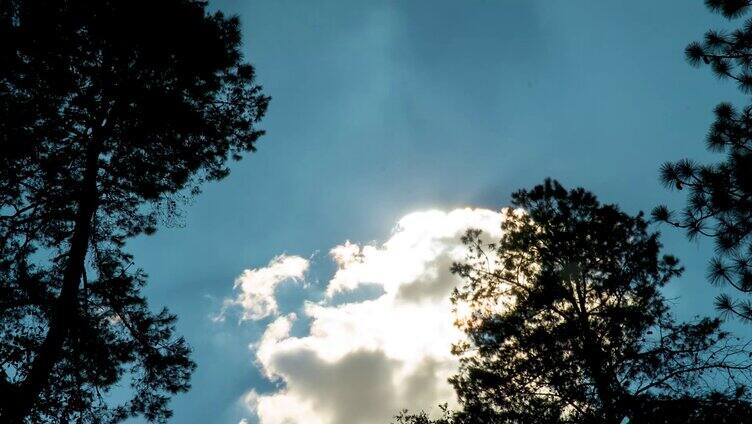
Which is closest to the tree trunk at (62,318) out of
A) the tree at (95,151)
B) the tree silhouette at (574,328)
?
the tree at (95,151)

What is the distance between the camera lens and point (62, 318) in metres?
7.60

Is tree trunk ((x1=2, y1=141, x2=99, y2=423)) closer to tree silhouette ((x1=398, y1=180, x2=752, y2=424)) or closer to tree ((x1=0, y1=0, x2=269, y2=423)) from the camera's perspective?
tree ((x1=0, y1=0, x2=269, y2=423))

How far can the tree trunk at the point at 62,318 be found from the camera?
6.72 metres

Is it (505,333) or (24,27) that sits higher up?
(24,27)

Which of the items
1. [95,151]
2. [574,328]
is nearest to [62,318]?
[95,151]

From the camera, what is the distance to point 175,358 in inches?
370

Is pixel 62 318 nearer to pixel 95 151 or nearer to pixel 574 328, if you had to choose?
pixel 95 151

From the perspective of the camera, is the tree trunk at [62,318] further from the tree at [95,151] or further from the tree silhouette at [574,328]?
the tree silhouette at [574,328]

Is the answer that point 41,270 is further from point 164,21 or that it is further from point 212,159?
point 164,21

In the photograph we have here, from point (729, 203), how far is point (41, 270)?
13.1 m

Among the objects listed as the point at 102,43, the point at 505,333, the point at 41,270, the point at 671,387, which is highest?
the point at 102,43

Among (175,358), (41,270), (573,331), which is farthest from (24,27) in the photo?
(573,331)

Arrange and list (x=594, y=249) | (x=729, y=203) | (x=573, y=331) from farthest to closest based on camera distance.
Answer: (x=594, y=249) < (x=573, y=331) < (x=729, y=203)

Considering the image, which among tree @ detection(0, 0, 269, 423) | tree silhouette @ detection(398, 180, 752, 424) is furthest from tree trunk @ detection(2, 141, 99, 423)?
tree silhouette @ detection(398, 180, 752, 424)
